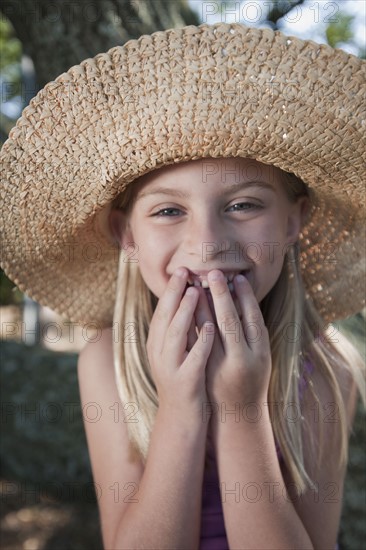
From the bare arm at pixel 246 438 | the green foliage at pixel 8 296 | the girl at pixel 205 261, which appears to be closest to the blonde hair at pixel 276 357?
the girl at pixel 205 261

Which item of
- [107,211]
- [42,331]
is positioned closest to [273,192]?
[107,211]

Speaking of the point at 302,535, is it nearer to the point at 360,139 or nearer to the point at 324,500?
the point at 324,500

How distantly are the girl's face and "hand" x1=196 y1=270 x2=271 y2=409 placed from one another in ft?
0.27

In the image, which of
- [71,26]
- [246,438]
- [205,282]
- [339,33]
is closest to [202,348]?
[205,282]

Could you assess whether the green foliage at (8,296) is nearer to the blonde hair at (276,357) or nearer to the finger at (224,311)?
the blonde hair at (276,357)

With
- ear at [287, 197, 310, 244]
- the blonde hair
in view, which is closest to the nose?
ear at [287, 197, 310, 244]

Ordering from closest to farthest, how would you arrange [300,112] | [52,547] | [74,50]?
[300,112], [74,50], [52,547]

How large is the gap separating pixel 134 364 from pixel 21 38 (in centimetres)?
164

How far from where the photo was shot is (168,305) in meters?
1.77

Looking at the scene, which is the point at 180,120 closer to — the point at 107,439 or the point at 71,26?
the point at 107,439

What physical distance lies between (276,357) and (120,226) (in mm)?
628

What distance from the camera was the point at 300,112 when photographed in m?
1.54

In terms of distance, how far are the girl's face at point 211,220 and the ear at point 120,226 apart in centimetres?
9

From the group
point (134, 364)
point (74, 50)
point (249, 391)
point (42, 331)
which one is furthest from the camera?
point (42, 331)
